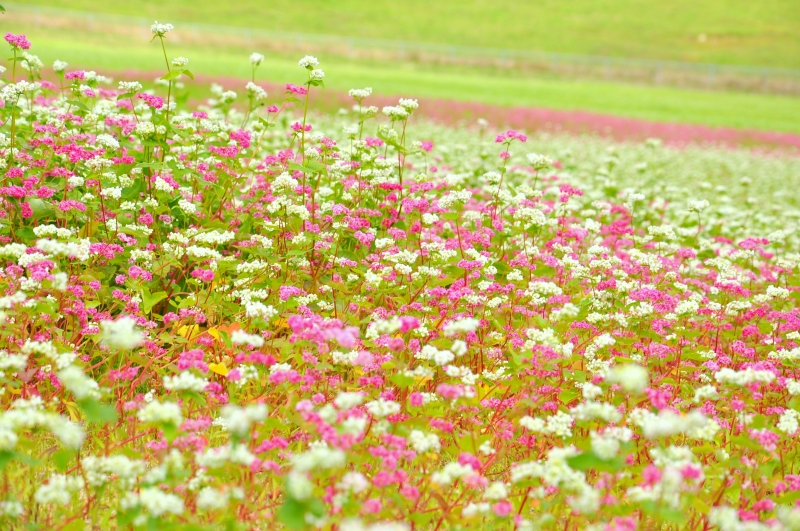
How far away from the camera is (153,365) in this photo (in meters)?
4.09

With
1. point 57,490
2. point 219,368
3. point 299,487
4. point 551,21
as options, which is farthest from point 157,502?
point 551,21

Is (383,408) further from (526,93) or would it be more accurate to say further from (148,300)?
(526,93)

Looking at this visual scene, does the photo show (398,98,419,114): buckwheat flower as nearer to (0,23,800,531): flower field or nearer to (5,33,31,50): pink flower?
(0,23,800,531): flower field

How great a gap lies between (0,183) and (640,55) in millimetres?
56295

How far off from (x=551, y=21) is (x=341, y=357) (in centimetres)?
→ 6545

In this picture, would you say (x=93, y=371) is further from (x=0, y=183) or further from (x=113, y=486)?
(x=0, y=183)

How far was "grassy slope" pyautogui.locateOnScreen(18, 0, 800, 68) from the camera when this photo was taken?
56438 mm

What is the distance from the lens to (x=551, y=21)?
64.2m

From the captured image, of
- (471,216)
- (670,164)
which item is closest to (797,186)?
(670,164)

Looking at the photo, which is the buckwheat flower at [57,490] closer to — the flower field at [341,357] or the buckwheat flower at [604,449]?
the flower field at [341,357]

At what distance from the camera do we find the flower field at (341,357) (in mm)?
2604

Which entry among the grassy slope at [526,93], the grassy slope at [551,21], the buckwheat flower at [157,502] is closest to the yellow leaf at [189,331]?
the buckwheat flower at [157,502]

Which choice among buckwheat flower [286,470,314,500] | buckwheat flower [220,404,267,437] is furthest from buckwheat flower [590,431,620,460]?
buckwheat flower [220,404,267,437]

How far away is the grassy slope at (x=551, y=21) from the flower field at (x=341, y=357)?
52.9 m
